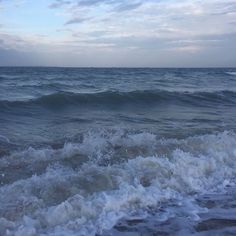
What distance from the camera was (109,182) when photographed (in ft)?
21.2

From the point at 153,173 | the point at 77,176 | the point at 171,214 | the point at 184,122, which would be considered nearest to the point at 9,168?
the point at 77,176

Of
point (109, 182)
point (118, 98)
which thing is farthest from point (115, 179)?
point (118, 98)

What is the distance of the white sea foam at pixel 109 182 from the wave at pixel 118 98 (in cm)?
825

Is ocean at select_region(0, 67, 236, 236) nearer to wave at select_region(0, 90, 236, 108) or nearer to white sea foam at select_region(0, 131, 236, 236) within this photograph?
white sea foam at select_region(0, 131, 236, 236)

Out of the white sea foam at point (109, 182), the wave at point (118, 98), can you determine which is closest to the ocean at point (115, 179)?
the white sea foam at point (109, 182)

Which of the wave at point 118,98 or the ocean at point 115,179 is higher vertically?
the wave at point 118,98

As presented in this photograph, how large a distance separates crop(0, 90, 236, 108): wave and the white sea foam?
8249 mm

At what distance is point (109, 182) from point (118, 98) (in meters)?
13.4

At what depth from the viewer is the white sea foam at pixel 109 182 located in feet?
17.0

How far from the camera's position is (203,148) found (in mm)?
9180

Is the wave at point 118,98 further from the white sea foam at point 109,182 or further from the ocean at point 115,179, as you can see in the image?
the white sea foam at point 109,182

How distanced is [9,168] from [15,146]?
1847mm

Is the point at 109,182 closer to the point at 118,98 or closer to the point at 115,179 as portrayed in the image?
the point at 115,179

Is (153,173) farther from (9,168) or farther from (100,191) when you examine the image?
(9,168)
